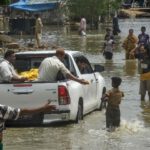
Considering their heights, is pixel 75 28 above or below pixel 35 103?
below

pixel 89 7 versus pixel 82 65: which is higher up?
pixel 82 65

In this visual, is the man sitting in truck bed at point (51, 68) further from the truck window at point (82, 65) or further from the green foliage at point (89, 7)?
the green foliage at point (89, 7)

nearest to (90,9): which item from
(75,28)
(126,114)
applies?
(75,28)

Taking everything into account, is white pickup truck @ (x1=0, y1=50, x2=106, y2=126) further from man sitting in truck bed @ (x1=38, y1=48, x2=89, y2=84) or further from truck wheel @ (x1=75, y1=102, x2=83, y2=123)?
man sitting in truck bed @ (x1=38, y1=48, x2=89, y2=84)

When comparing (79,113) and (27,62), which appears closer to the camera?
(79,113)

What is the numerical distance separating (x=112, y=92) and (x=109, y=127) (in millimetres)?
624

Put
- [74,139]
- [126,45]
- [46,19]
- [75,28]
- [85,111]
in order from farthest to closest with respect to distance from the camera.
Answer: [46,19], [75,28], [126,45], [85,111], [74,139]

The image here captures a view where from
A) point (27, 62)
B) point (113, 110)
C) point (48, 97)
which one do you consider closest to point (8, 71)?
point (48, 97)

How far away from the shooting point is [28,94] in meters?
13.3

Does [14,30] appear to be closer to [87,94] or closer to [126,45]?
[126,45]

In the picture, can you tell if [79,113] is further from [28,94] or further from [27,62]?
[27,62]

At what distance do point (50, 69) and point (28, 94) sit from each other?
0.62 metres

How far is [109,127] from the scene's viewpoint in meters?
13.2

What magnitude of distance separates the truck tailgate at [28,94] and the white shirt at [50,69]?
29 cm
